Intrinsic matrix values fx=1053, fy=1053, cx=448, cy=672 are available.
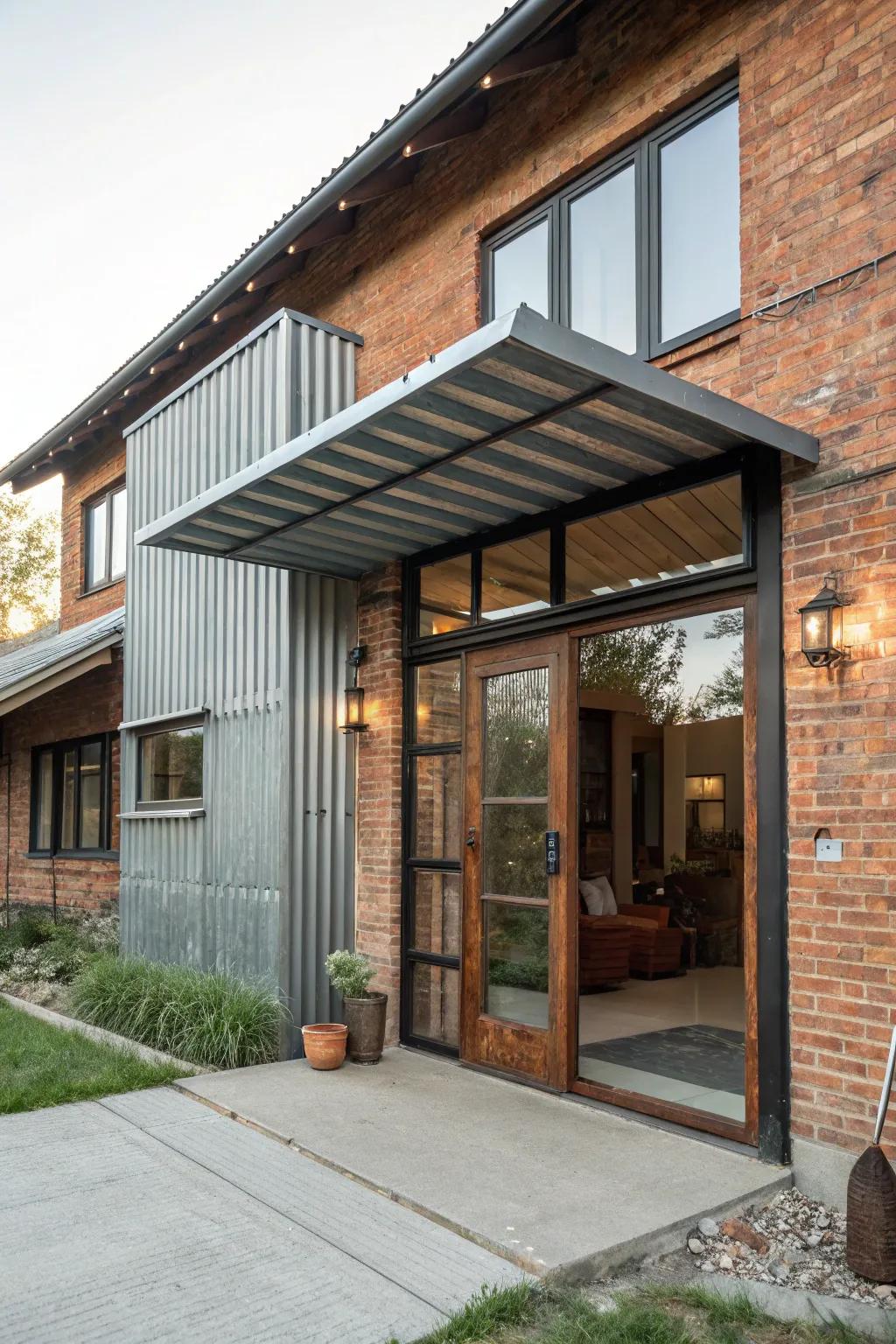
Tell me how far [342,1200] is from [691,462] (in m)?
3.49

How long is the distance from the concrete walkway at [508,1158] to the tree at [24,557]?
2612 centimetres

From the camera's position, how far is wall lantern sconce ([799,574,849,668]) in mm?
4176

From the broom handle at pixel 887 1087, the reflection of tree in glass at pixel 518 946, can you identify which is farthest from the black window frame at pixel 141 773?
the broom handle at pixel 887 1087

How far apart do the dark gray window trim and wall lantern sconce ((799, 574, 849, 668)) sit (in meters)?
4.76

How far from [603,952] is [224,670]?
398 cm

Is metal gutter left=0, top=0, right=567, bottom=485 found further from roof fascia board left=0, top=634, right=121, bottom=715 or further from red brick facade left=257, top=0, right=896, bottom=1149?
roof fascia board left=0, top=634, right=121, bottom=715

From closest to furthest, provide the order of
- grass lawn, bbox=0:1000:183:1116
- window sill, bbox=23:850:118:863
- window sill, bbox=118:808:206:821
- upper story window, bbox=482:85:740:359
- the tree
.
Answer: upper story window, bbox=482:85:740:359 < grass lawn, bbox=0:1000:183:1116 < window sill, bbox=118:808:206:821 < window sill, bbox=23:850:118:863 < the tree

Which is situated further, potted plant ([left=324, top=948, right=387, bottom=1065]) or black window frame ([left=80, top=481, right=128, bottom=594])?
black window frame ([left=80, top=481, right=128, bottom=594])

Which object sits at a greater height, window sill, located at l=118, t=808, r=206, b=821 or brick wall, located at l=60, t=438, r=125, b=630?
brick wall, located at l=60, t=438, r=125, b=630

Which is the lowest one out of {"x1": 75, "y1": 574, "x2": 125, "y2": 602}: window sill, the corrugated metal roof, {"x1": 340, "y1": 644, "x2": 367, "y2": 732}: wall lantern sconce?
{"x1": 340, "y1": 644, "x2": 367, "y2": 732}: wall lantern sconce

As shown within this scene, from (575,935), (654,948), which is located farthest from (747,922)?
(654,948)

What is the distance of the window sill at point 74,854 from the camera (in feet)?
34.3

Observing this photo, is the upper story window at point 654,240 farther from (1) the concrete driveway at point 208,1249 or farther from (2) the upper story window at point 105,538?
(2) the upper story window at point 105,538

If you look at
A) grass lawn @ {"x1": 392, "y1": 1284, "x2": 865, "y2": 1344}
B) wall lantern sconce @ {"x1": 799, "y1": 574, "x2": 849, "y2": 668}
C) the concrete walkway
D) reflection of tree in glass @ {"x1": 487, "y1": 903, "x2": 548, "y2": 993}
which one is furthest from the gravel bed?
wall lantern sconce @ {"x1": 799, "y1": 574, "x2": 849, "y2": 668}
